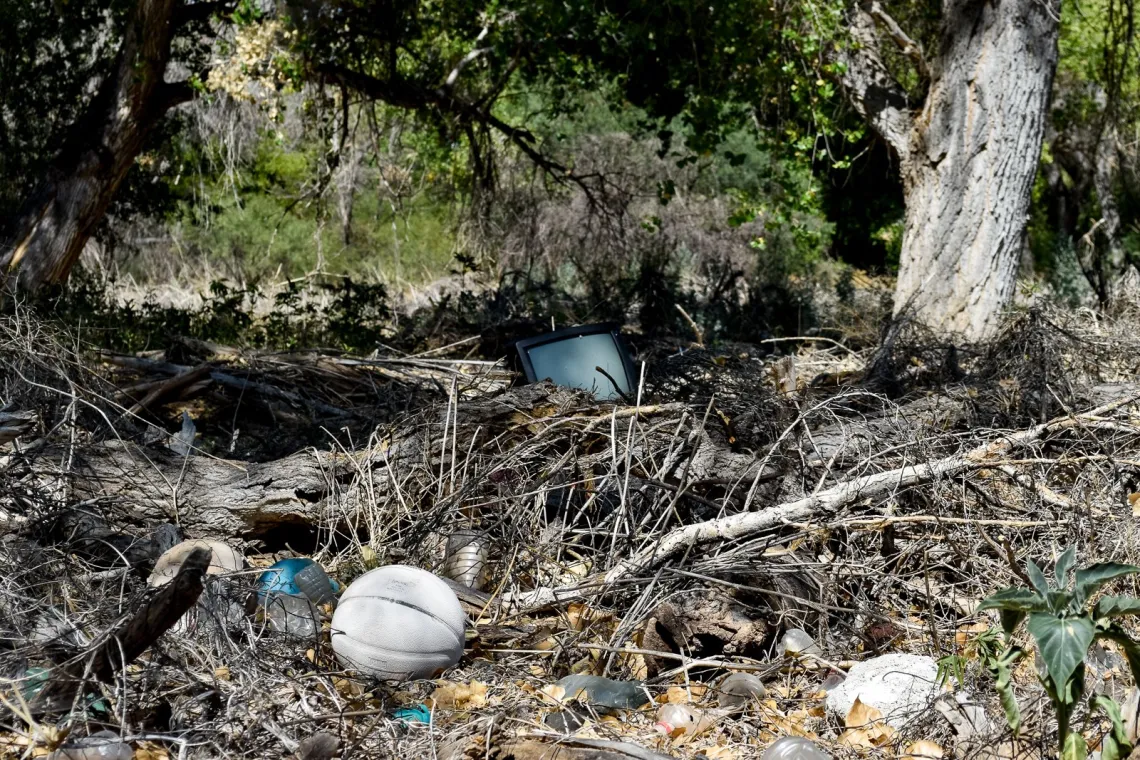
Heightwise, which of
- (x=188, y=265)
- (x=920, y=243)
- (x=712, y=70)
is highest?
(x=712, y=70)

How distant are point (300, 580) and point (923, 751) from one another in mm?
1954

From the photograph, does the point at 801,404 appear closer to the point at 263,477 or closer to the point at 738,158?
the point at 263,477

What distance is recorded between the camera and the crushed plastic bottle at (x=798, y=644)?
11.3 feet

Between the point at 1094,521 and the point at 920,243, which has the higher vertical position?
the point at 920,243

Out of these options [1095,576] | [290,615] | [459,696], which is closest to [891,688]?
[1095,576]

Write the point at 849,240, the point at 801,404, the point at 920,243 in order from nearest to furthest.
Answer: the point at 801,404 < the point at 920,243 < the point at 849,240

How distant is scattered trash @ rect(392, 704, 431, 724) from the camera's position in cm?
288

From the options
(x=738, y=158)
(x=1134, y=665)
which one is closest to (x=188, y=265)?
(x=738, y=158)

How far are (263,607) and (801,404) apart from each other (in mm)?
2469

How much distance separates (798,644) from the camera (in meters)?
3.46

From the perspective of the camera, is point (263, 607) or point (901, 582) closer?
point (263, 607)

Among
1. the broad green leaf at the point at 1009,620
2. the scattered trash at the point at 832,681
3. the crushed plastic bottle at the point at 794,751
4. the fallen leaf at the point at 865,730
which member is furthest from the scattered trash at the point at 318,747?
the broad green leaf at the point at 1009,620

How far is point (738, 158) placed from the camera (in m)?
9.49

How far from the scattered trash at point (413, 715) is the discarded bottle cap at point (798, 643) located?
1167mm
